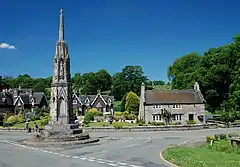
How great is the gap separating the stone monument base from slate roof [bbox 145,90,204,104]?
24433 mm

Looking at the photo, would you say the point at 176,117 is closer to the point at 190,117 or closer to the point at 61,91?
the point at 190,117

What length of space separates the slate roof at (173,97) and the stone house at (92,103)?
89.0 feet

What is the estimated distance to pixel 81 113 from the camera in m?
83.8

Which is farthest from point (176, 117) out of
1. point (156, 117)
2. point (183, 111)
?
point (156, 117)

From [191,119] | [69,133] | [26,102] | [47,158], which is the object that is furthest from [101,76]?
[47,158]

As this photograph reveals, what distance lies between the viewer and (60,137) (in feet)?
103

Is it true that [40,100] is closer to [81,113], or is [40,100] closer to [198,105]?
[81,113]

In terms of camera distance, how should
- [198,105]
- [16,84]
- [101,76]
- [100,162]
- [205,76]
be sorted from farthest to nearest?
[16,84], [101,76], [205,76], [198,105], [100,162]

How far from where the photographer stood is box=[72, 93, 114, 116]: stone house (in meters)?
83.4

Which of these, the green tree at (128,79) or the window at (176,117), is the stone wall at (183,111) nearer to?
the window at (176,117)

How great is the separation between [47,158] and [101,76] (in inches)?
4780

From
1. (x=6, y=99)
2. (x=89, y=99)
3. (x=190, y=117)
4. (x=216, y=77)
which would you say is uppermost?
(x=216, y=77)

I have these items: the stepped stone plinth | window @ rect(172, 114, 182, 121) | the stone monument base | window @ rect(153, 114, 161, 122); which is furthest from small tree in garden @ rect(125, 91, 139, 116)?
the stone monument base

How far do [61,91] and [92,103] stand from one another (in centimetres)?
4962
